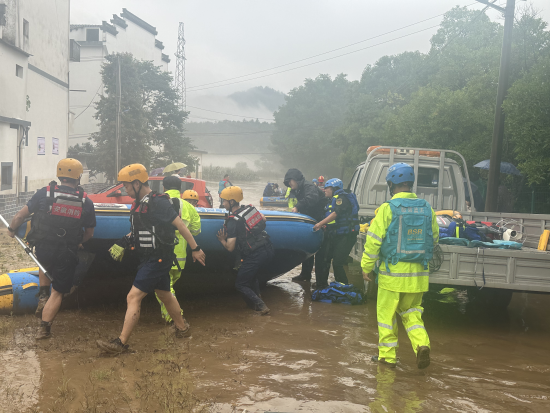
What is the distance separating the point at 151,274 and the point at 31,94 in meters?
19.0

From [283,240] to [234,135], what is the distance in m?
122

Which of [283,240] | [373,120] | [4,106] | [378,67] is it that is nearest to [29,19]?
[4,106]

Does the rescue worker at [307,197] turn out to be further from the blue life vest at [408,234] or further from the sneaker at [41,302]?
the sneaker at [41,302]

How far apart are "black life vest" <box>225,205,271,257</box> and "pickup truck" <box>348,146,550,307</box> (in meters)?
1.47

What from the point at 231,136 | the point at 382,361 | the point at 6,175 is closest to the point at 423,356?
the point at 382,361

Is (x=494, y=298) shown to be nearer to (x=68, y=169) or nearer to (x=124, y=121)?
(x=68, y=169)

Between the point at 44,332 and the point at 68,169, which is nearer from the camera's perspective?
the point at 44,332

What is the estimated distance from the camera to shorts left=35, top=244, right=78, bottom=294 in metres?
5.11

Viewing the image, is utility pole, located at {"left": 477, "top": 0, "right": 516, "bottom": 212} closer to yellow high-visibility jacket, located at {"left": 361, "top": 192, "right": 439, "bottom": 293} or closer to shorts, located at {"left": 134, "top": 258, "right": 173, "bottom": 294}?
yellow high-visibility jacket, located at {"left": 361, "top": 192, "right": 439, "bottom": 293}

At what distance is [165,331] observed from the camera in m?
5.52

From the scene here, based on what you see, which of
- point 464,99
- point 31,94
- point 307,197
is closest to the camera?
point 307,197

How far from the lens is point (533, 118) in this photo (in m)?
11.8

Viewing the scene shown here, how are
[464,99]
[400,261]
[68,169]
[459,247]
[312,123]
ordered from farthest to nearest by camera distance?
[312,123]
[464,99]
[459,247]
[68,169]
[400,261]

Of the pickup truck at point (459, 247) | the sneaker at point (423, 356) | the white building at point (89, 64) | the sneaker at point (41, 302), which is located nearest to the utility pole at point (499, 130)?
the pickup truck at point (459, 247)
